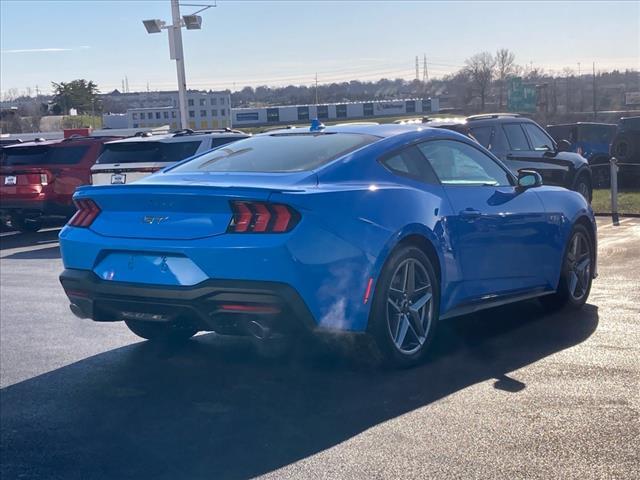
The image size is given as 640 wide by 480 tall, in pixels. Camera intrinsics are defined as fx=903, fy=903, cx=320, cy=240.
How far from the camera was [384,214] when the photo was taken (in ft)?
17.8

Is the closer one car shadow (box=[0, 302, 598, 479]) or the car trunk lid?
car shadow (box=[0, 302, 598, 479])

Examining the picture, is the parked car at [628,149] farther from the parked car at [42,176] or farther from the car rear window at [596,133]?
the parked car at [42,176]

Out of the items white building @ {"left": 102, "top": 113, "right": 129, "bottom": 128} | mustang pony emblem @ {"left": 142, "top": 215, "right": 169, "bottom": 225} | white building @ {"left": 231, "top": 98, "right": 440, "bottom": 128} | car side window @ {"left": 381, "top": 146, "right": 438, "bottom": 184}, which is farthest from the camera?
white building @ {"left": 102, "top": 113, "right": 129, "bottom": 128}

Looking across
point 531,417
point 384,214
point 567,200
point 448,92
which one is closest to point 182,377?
point 384,214

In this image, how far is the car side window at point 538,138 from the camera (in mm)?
13922

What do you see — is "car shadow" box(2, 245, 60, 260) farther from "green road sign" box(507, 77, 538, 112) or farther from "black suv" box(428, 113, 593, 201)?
"green road sign" box(507, 77, 538, 112)

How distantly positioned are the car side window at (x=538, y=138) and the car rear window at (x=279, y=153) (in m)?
8.13

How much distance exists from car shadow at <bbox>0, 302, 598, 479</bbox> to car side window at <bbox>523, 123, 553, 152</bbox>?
740cm

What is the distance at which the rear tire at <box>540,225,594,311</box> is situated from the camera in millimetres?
7301

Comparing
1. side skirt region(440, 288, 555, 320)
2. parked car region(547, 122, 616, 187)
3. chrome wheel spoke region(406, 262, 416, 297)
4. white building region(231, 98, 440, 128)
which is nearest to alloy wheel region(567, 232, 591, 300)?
side skirt region(440, 288, 555, 320)

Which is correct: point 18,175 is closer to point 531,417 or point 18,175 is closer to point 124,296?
point 124,296

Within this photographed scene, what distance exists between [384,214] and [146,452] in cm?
196

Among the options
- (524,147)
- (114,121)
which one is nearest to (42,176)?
(524,147)

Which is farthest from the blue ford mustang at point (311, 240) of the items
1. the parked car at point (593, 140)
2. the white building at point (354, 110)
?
the parked car at point (593, 140)
